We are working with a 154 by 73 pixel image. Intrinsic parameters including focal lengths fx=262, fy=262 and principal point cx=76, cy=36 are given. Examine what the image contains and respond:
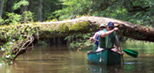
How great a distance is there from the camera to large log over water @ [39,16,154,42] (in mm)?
10531

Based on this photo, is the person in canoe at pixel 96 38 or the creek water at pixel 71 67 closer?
the creek water at pixel 71 67

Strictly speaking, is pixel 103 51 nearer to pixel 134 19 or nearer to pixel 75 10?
pixel 134 19

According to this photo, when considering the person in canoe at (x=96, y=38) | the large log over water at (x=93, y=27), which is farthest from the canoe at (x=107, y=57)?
the large log over water at (x=93, y=27)

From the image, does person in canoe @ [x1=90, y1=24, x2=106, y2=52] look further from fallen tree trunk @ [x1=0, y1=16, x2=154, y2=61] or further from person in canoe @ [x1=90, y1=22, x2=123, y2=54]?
fallen tree trunk @ [x1=0, y1=16, x2=154, y2=61]

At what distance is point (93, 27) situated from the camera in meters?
10.8

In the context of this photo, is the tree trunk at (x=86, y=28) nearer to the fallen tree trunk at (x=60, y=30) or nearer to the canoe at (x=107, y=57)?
the fallen tree trunk at (x=60, y=30)

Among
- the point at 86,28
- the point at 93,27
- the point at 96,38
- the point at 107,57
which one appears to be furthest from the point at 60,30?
the point at 107,57

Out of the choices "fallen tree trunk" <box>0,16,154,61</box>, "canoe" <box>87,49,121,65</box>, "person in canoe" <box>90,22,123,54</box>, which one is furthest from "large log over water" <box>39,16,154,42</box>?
"canoe" <box>87,49,121,65</box>

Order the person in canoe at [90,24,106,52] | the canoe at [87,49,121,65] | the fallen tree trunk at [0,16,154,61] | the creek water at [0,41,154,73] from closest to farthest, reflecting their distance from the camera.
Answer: the creek water at [0,41,154,73]
the canoe at [87,49,121,65]
the person in canoe at [90,24,106,52]
the fallen tree trunk at [0,16,154,61]

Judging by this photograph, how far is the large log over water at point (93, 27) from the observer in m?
10.5

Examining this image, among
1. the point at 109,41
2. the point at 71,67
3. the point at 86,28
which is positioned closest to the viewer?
the point at 71,67

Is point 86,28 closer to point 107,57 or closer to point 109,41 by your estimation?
point 109,41

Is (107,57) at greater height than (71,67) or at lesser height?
greater

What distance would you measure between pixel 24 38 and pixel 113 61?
384 centimetres
